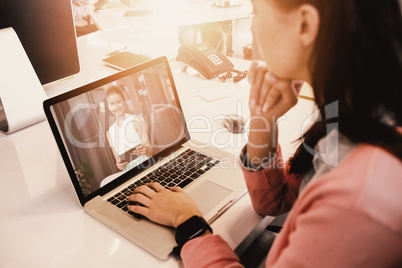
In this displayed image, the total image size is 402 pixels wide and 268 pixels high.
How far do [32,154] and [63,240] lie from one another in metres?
0.41

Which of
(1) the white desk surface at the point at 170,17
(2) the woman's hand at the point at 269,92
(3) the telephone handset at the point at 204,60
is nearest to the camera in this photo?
(2) the woman's hand at the point at 269,92

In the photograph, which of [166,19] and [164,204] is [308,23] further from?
[166,19]

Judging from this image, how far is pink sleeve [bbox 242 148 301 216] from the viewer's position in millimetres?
795

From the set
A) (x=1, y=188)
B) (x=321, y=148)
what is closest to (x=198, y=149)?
(x=321, y=148)

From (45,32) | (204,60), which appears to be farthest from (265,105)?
(45,32)

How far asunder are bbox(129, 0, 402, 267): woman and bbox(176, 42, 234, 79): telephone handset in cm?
80

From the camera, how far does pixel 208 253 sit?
2.15 feet

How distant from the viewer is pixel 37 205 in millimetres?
843

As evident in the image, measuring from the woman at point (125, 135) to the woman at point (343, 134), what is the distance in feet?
0.93

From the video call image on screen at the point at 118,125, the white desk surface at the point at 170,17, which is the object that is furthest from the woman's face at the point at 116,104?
the white desk surface at the point at 170,17

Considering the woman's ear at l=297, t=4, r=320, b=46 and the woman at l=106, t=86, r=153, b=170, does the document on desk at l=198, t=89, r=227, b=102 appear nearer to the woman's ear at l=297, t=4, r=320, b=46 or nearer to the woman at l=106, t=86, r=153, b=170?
the woman at l=106, t=86, r=153, b=170

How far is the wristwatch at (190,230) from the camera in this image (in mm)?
688

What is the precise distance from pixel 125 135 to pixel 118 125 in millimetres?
34

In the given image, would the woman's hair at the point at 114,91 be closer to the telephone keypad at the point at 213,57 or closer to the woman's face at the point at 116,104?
the woman's face at the point at 116,104
